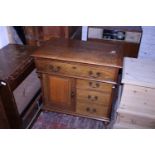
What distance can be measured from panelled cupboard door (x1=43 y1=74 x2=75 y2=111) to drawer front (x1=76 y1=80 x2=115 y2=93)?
77 mm

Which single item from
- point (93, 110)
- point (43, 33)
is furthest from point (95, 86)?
point (43, 33)

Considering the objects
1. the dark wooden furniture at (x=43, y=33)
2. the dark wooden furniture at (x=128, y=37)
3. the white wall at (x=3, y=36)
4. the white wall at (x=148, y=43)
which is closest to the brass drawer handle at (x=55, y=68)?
the white wall at (x=3, y=36)

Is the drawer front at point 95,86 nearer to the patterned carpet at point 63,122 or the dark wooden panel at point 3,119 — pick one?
the patterned carpet at point 63,122

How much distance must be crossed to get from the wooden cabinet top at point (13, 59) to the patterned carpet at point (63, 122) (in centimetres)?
72

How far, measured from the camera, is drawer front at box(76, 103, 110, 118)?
1.75 metres

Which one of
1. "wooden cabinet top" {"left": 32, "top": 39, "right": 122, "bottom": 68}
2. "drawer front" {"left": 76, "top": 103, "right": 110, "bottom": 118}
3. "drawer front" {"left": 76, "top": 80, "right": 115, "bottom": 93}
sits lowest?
"drawer front" {"left": 76, "top": 103, "right": 110, "bottom": 118}

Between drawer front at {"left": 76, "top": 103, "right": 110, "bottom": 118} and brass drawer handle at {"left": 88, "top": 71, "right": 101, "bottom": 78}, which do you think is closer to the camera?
brass drawer handle at {"left": 88, "top": 71, "right": 101, "bottom": 78}

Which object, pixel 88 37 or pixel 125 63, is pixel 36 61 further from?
pixel 88 37

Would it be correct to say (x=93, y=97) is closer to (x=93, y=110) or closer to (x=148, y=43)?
(x=93, y=110)

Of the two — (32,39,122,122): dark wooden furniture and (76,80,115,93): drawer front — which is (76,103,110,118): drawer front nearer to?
(32,39,122,122): dark wooden furniture

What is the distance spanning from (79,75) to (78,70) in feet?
0.18

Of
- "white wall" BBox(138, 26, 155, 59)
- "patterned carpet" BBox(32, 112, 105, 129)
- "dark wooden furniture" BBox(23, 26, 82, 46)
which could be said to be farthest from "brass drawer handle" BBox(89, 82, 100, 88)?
"white wall" BBox(138, 26, 155, 59)

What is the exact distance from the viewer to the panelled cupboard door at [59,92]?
1.67m
